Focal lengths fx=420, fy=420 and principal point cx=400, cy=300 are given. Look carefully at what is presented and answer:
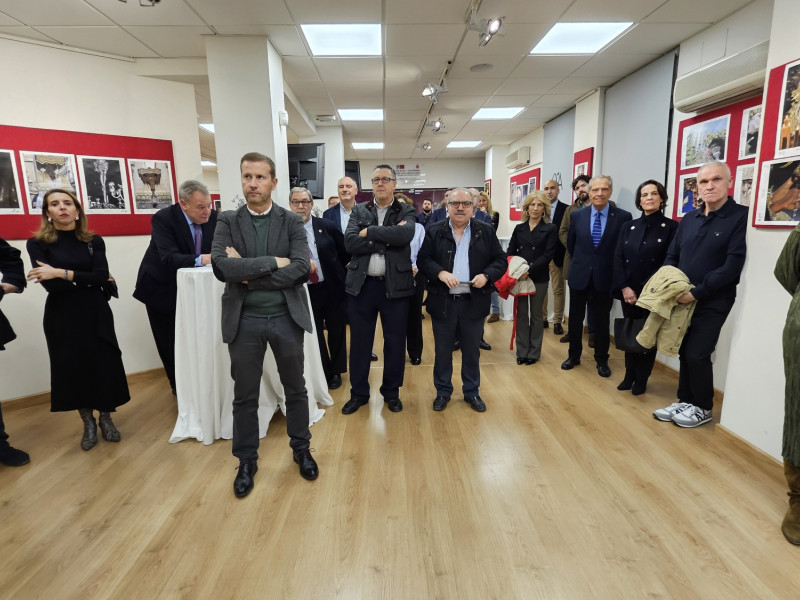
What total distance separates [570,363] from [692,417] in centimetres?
123

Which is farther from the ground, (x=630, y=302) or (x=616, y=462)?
(x=630, y=302)

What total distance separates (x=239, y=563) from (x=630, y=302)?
3.13 m

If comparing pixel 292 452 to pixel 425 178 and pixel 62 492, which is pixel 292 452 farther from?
pixel 425 178

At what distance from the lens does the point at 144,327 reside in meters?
4.11

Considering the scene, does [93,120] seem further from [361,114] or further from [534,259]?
[534,259]

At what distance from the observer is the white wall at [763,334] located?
230cm

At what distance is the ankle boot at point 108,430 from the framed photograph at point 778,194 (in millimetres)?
4222

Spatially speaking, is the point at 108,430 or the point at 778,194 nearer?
the point at 778,194

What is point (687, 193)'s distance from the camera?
378 centimetres

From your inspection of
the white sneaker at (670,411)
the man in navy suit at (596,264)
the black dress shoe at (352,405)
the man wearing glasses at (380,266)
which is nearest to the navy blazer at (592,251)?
the man in navy suit at (596,264)

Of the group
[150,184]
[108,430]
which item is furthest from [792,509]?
[150,184]

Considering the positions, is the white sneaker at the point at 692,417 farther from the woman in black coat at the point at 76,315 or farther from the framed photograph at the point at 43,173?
the framed photograph at the point at 43,173

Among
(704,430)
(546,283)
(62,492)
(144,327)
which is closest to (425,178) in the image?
(546,283)

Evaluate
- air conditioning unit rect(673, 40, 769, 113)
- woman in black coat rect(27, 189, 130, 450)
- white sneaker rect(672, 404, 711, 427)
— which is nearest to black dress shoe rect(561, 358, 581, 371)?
white sneaker rect(672, 404, 711, 427)
